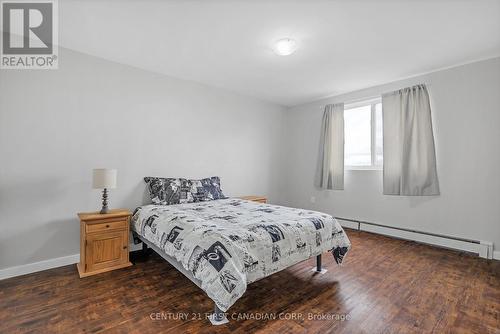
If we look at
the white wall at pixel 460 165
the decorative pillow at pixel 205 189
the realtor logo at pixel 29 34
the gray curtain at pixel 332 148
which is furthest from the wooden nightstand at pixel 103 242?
the white wall at pixel 460 165

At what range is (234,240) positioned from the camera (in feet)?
5.82

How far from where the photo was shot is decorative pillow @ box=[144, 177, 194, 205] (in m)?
3.12

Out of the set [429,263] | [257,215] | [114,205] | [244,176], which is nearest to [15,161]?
[114,205]

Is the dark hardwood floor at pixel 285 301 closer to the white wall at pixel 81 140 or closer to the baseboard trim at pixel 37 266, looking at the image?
the baseboard trim at pixel 37 266

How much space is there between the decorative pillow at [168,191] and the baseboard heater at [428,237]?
293 cm

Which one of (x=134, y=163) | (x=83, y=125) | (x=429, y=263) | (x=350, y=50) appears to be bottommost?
(x=429, y=263)

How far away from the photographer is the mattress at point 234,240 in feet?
5.32

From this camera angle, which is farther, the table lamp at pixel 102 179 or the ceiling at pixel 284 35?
the table lamp at pixel 102 179

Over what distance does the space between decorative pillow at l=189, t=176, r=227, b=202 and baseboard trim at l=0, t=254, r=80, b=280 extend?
61.3 inches

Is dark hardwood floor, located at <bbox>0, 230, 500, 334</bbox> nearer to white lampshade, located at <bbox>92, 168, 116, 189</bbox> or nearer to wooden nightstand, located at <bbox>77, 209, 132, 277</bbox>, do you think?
wooden nightstand, located at <bbox>77, 209, 132, 277</bbox>

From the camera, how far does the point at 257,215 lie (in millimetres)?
2506

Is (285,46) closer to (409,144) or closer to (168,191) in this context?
(168,191)

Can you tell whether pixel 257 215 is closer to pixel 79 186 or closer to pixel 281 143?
pixel 79 186

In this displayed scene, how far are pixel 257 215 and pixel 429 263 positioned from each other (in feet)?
7.11
